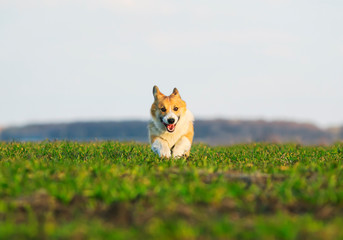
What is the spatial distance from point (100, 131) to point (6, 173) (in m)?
31.3

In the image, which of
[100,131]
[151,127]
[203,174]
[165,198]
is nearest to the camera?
[165,198]

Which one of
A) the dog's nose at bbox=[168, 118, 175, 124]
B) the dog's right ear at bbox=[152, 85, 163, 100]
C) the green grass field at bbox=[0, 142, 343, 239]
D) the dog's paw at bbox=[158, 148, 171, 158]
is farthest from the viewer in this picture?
the dog's right ear at bbox=[152, 85, 163, 100]

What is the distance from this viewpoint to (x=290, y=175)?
7.36m

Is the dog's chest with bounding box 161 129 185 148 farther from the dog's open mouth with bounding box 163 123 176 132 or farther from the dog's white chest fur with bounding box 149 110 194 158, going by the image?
the dog's open mouth with bounding box 163 123 176 132

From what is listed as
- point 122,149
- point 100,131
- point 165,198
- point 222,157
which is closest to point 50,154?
point 122,149

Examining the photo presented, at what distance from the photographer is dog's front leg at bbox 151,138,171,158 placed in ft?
34.5

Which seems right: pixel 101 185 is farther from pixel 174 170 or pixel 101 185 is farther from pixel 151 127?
pixel 151 127

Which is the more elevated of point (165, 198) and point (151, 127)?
point (151, 127)

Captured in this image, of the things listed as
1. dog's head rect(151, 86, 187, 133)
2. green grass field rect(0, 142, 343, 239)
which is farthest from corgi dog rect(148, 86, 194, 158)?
green grass field rect(0, 142, 343, 239)

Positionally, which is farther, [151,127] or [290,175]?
[151,127]

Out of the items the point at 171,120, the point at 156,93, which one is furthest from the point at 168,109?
the point at 156,93

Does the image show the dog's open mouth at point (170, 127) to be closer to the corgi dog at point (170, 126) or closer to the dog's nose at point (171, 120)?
the corgi dog at point (170, 126)

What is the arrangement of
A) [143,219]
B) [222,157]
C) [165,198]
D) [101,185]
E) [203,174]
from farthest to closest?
[222,157] < [203,174] < [101,185] < [165,198] < [143,219]

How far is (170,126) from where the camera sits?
10320 mm
